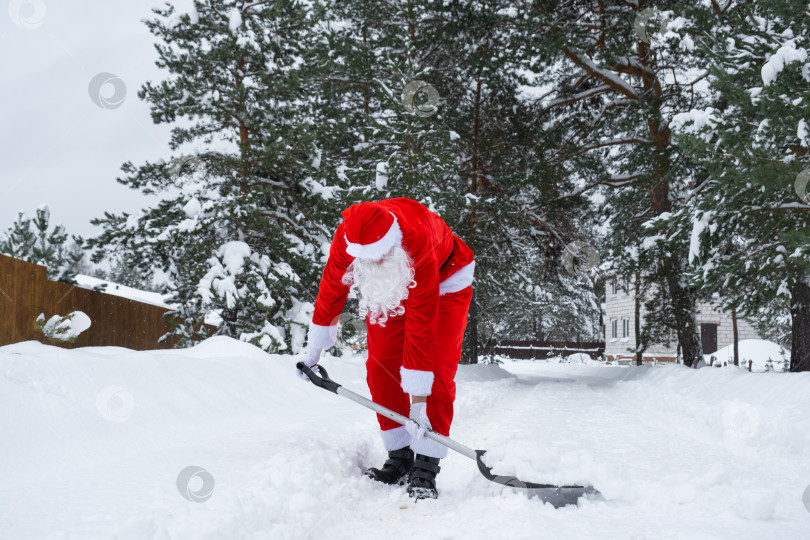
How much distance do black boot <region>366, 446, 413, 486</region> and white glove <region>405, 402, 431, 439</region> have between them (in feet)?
1.15

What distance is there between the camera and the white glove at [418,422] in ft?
11.1

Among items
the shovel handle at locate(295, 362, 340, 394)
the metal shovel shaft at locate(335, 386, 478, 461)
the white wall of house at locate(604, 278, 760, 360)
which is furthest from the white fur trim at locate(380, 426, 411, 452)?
the white wall of house at locate(604, 278, 760, 360)

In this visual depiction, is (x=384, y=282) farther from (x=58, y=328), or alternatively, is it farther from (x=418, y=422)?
(x=58, y=328)

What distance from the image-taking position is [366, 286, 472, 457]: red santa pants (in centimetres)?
375

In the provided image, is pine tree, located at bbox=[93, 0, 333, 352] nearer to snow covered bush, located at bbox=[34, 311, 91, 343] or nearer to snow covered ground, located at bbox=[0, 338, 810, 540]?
snow covered bush, located at bbox=[34, 311, 91, 343]

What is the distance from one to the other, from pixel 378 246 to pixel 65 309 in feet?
27.5

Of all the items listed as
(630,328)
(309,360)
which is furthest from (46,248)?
(630,328)

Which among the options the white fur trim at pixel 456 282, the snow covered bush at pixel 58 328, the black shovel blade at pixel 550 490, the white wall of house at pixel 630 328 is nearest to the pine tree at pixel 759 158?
the white fur trim at pixel 456 282

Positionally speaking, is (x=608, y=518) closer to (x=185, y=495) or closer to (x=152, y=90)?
(x=185, y=495)

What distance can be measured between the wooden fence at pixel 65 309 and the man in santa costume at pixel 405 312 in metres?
6.52

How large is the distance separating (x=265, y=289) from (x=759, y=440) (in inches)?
291

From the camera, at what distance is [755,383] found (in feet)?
21.6

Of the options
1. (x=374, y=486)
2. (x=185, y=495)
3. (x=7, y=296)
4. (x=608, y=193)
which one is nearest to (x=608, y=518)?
(x=374, y=486)

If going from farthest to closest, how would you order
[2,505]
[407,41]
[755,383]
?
[407,41], [755,383], [2,505]
